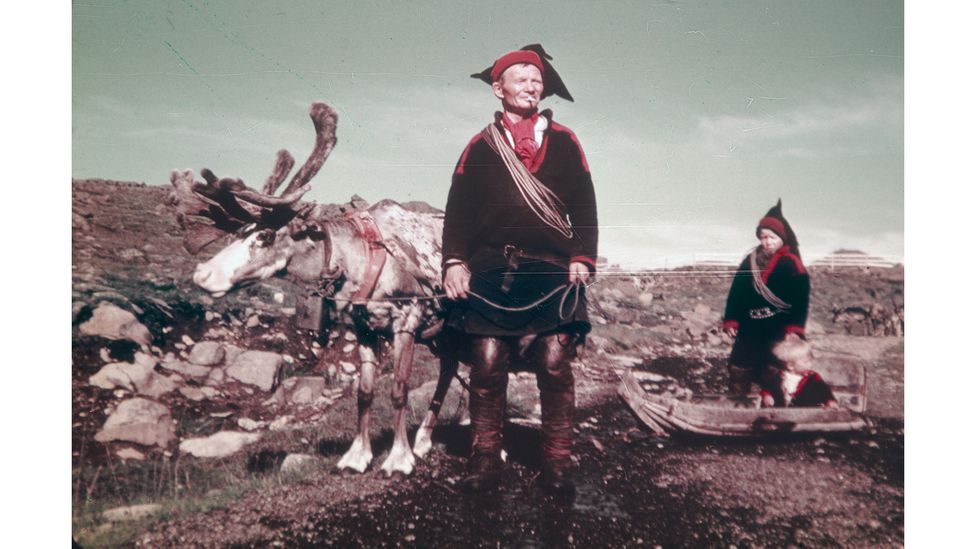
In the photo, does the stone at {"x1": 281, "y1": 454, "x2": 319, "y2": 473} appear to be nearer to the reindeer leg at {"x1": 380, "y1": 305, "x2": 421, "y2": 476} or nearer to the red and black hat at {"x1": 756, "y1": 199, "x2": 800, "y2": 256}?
the reindeer leg at {"x1": 380, "y1": 305, "x2": 421, "y2": 476}

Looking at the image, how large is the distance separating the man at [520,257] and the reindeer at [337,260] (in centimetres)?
25

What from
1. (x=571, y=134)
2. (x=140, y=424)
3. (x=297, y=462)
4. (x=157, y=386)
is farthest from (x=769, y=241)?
(x=140, y=424)

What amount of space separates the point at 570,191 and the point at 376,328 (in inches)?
56.2

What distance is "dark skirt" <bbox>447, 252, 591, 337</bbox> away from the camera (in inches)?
139

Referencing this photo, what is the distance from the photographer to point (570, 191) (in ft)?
12.0

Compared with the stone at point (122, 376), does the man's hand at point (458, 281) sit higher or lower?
higher

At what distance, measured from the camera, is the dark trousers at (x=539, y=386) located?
3518 millimetres

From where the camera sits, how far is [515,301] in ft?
11.6

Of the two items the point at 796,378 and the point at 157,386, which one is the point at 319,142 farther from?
the point at 796,378

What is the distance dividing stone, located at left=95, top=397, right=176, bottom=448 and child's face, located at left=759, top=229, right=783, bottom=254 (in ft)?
12.3

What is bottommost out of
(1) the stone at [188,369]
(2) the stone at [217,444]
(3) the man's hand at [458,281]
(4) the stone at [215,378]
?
(2) the stone at [217,444]

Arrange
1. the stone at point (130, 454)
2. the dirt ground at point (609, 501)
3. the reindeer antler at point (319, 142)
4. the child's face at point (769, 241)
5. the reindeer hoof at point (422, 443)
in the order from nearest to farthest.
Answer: the dirt ground at point (609, 501)
the stone at point (130, 454)
the reindeer hoof at point (422, 443)
the reindeer antler at point (319, 142)
the child's face at point (769, 241)

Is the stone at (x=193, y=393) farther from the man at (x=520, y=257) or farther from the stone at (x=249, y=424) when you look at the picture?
the man at (x=520, y=257)

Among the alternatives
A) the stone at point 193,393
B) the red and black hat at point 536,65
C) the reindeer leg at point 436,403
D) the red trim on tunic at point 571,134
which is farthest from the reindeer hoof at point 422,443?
the red and black hat at point 536,65
